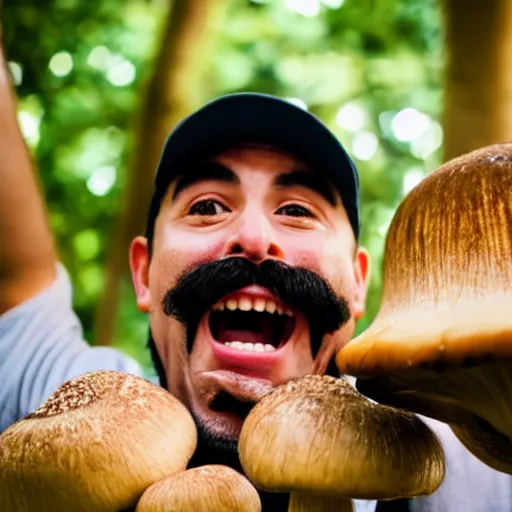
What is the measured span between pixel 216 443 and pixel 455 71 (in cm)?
105

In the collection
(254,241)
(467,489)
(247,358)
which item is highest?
(254,241)

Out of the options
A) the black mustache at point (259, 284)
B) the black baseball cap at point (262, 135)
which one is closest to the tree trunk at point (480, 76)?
the black baseball cap at point (262, 135)

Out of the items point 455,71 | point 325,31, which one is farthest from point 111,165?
point 455,71

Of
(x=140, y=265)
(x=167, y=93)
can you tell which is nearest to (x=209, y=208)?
(x=140, y=265)

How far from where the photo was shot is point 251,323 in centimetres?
172

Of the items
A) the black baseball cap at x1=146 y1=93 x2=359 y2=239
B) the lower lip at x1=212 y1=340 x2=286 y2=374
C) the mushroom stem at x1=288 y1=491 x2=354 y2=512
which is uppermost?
the black baseball cap at x1=146 y1=93 x2=359 y2=239

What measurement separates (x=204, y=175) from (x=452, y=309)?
0.97 meters

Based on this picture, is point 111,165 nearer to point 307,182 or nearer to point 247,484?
point 307,182

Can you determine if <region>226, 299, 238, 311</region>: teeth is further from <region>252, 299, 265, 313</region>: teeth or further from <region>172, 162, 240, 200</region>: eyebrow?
<region>172, 162, 240, 200</region>: eyebrow

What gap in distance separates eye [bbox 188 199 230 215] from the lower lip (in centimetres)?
33

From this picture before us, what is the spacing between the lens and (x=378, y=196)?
12.8 feet

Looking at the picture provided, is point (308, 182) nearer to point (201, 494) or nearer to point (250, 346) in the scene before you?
point (250, 346)

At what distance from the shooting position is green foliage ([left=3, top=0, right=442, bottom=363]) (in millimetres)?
3688

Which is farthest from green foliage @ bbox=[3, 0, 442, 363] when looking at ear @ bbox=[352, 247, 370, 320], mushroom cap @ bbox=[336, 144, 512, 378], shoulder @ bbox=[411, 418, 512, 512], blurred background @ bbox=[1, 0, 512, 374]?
mushroom cap @ bbox=[336, 144, 512, 378]
